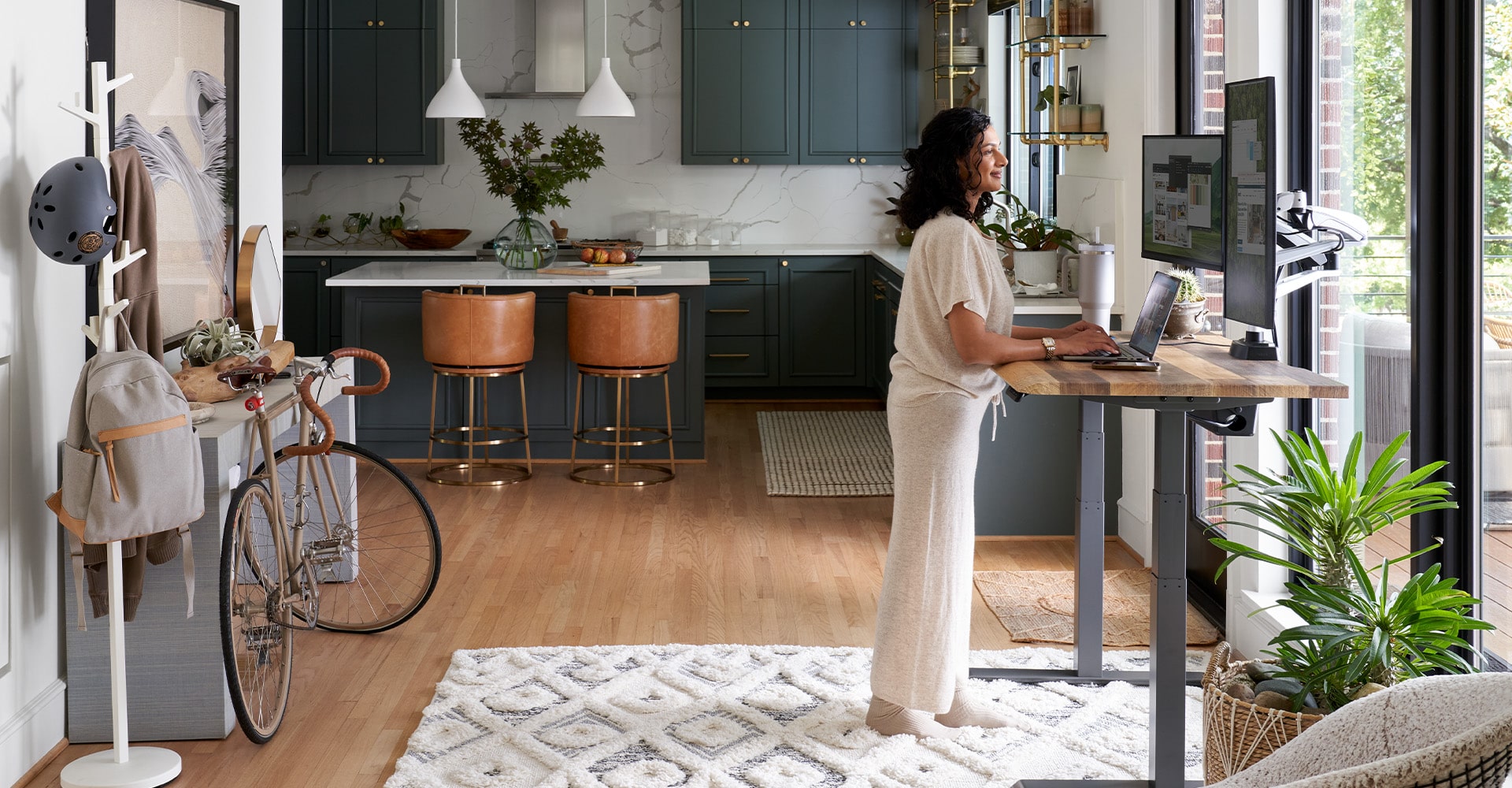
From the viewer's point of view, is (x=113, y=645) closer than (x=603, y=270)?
Yes

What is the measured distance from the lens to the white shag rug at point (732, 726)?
9.38 ft

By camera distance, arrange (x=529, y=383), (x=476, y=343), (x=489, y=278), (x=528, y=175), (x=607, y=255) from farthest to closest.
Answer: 1. (x=607, y=255)
2. (x=529, y=383)
3. (x=528, y=175)
4. (x=489, y=278)
5. (x=476, y=343)

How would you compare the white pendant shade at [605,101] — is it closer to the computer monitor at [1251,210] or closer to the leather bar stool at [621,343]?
the leather bar stool at [621,343]

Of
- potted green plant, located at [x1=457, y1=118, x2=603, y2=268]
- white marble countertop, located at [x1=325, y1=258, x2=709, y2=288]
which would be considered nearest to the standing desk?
white marble countertop, located at [x1=325, y1=258, x2=709, y2=288]

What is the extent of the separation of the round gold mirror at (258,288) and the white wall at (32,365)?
0.73 m

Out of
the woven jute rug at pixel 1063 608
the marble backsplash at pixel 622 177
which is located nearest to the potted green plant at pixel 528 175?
the marble backsplash at pixel 622 177

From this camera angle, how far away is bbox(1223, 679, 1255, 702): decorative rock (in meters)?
2.56

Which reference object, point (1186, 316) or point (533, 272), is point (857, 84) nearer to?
point (533, 272)

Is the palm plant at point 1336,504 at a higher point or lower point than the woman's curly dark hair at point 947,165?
lower

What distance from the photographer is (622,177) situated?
27.8 ft

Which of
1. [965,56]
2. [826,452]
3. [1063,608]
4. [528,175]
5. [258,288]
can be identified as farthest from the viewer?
[965,56]

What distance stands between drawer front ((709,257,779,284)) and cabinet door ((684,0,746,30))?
141cm

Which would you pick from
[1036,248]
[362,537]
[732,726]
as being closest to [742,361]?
[1036,248]

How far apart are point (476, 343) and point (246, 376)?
243 cm
